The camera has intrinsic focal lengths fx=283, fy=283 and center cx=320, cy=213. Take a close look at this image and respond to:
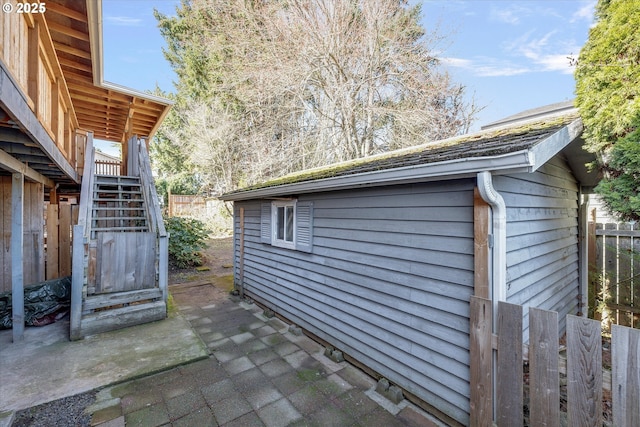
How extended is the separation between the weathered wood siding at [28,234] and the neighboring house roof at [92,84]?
87.2 inches

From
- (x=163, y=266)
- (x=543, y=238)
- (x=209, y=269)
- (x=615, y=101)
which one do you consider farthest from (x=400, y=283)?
(x=209, y=269)

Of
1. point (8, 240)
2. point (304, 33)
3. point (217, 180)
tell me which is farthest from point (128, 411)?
point (217, 180)

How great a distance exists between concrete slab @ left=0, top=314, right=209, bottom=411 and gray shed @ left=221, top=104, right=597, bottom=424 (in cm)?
174

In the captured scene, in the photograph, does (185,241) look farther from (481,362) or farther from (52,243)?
(481,362)

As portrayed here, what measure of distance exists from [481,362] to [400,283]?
2.93ft

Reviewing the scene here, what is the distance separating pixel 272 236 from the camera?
192 inches

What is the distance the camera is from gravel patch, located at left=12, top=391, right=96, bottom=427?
2393 millimetres

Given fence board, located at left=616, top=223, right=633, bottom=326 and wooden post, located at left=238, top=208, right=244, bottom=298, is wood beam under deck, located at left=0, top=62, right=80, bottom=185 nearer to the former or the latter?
wooden post, located at left=238, top=208, right=244, bottom=298

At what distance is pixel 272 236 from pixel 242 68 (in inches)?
290

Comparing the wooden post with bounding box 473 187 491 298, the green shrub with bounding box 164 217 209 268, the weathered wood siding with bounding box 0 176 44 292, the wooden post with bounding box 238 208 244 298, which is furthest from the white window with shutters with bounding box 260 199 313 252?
the green shrub with bounding box 164 217 209 268

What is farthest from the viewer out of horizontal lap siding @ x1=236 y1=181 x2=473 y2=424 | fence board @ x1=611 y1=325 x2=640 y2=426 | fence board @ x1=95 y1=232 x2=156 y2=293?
fence board @ x1=95 y1=232 x2=156 y2=293

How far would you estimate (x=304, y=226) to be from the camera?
4.12 metres

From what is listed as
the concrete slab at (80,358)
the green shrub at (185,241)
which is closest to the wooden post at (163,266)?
the concrete slab at (80,358)

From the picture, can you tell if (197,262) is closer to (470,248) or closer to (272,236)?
(272,236)
